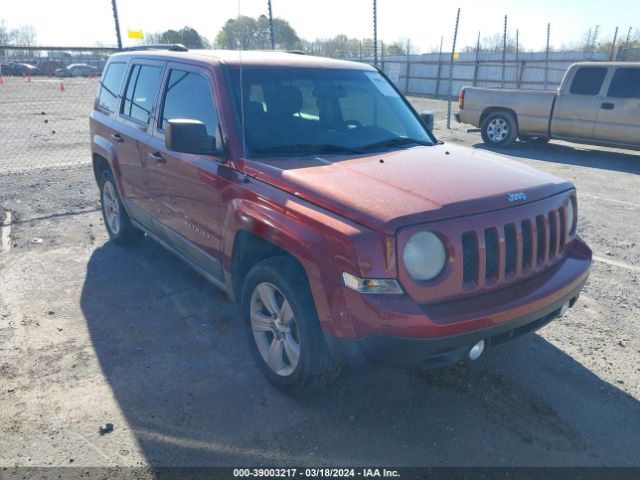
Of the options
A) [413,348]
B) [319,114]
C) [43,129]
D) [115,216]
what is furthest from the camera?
[43,129]

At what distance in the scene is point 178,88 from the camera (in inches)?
164

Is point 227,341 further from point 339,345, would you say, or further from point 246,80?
point 246,80

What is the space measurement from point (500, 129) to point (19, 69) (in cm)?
3426

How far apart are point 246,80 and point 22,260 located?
3.39 metres

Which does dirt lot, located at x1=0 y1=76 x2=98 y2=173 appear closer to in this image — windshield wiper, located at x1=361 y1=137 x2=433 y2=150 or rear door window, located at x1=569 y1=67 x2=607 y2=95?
windshield wiper, located at x1=361 y1=137 x2=433 y2=150

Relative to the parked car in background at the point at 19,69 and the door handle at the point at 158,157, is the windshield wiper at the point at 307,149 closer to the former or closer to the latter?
the door handle at the point at 158,157

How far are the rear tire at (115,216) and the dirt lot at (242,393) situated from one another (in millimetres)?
756

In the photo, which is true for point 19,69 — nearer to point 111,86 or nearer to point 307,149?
point 111,86

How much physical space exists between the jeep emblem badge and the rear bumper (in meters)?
0.64

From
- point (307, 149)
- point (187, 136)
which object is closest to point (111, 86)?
point (187, 136)

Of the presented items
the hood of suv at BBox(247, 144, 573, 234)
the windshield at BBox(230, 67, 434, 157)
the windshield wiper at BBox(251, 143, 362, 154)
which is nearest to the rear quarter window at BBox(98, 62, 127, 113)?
the windshield at BBox(230, 67, 434, 157)

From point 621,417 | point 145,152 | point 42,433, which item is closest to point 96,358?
point 42,433

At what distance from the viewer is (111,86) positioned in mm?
5566

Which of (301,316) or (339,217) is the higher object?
(339,217)
